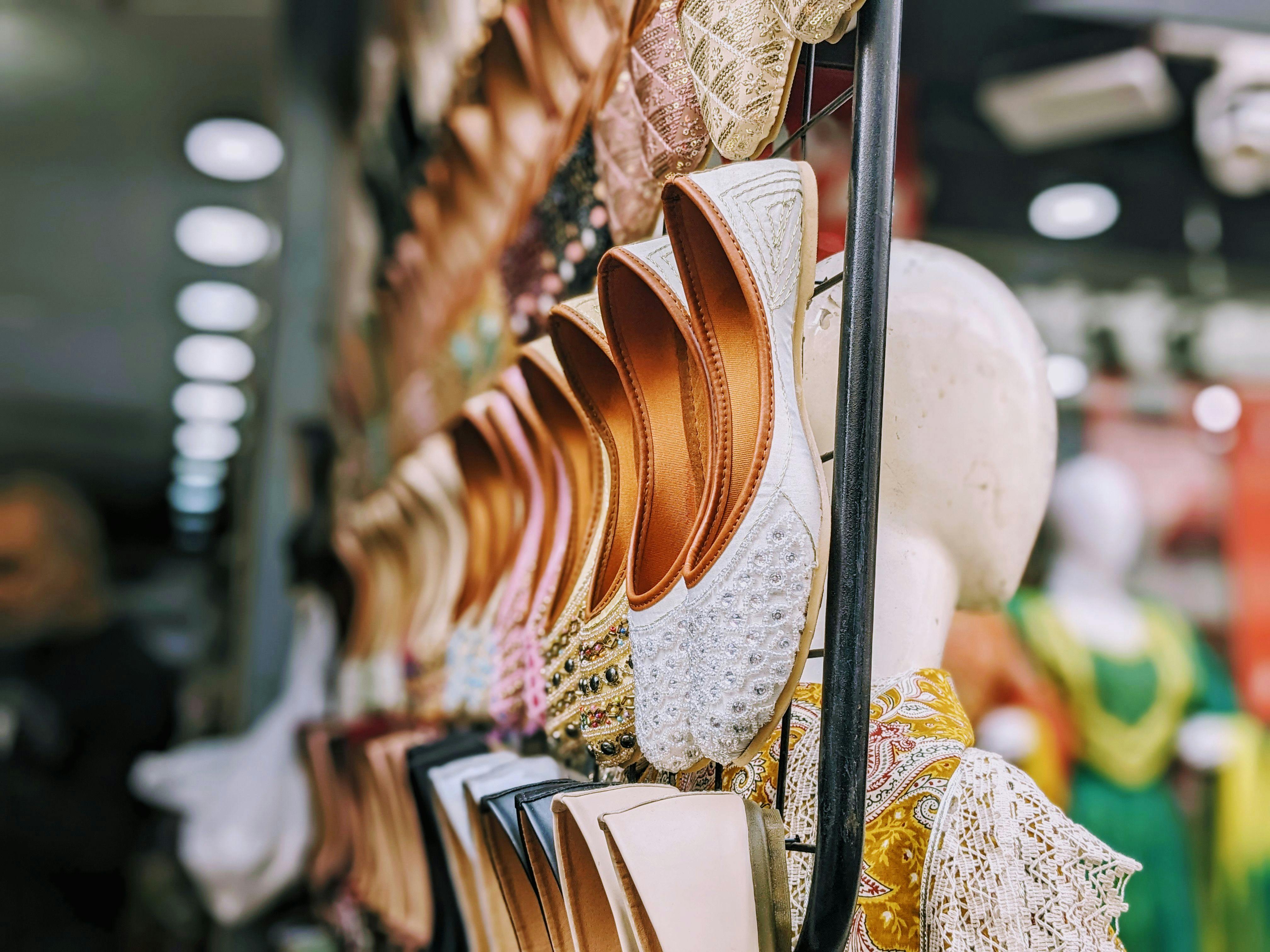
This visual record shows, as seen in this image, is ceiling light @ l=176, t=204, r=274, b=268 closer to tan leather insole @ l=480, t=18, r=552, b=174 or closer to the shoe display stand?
tan leather insole @ l=480, t=18, r=552, b=174

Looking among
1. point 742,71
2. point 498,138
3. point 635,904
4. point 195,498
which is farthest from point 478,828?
point 195,498

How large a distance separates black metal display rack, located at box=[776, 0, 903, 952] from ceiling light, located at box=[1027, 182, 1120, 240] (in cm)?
143

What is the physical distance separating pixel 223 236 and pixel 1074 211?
223 centimetres

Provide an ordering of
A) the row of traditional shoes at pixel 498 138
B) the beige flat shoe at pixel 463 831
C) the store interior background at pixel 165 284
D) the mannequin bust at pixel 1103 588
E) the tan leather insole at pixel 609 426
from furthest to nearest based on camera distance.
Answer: the store interior background at pixel 165 284 → the mannequin bust at pixel 1103 588 → the row of traditional shoes at pixel 498 138 → the beige flat shoe at pixel 463 831 → the tan leather insole at pixel 609 426

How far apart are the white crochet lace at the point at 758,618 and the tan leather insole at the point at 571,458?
0.27 m

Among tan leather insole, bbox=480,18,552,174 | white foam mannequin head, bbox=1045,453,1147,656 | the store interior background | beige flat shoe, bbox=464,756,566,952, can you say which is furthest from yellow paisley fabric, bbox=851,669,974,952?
the store interior background

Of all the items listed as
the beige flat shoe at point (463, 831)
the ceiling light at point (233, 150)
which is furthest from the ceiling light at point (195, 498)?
the beige flat shoe at point (463, 831)

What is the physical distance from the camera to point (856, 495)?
491 millimetres

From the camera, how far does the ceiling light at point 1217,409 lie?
1806 mm

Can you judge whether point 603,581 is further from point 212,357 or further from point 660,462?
point 212,357

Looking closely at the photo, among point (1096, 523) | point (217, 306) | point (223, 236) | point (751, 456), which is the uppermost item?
point (223, 236)

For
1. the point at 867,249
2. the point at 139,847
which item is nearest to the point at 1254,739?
the point at 867,249

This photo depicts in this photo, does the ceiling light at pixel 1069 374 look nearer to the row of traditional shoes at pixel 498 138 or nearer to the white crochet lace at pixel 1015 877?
the row of traditional shoes at pixel 498 138

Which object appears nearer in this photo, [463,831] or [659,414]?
[659,414]
